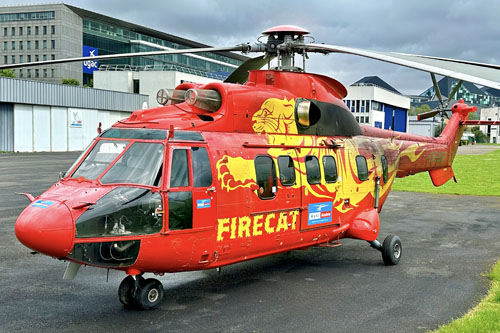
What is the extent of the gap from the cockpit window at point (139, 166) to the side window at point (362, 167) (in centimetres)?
503

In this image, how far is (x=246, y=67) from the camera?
10.6m

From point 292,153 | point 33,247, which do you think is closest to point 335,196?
point 292,153

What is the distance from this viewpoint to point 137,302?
Result: 291 inches

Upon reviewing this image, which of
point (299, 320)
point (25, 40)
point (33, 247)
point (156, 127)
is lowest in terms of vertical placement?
point (299, 320)

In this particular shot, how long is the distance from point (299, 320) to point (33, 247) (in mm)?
3788

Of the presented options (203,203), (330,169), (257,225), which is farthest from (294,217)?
(203,203)

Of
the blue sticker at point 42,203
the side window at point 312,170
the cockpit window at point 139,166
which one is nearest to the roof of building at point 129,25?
the side window at point 312,170

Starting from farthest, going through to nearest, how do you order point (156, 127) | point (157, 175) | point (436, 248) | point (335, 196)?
point (436, 248), point (335, 196), point (156, 127), point (157, 175)

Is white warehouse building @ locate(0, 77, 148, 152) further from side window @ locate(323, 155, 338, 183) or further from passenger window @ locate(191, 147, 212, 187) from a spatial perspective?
passenger window @ locate(191, 147, 212, 187)

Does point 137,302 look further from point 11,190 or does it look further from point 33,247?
point 11,190

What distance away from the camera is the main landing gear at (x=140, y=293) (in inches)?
291

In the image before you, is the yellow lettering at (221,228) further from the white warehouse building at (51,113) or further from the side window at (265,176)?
the white warehouse building at (51,113)

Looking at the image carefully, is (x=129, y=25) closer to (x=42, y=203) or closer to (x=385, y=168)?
(x=385, y=168)

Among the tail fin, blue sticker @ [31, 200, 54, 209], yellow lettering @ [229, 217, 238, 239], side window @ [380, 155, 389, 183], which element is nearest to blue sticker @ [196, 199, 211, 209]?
yellow lettering @ [229, 217, 238, 239]
